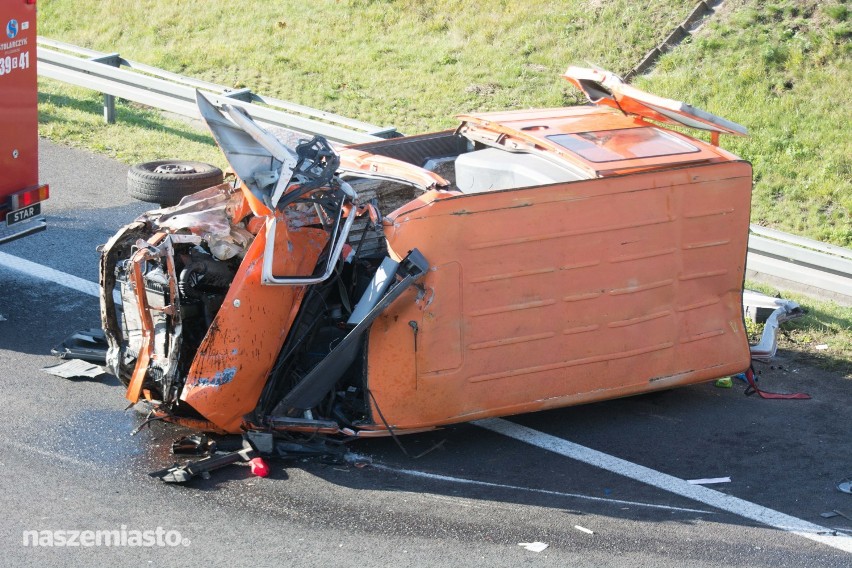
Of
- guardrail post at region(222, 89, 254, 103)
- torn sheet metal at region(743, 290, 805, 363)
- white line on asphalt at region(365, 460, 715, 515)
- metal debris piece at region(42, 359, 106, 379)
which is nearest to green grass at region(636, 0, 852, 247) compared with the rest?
torn sheet metal at region(743, 290, 805, 363)

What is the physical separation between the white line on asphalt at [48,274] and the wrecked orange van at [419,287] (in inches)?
87.0

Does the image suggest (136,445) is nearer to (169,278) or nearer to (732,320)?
(169,278)

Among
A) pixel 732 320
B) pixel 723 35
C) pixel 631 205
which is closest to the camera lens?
pixel 631 205

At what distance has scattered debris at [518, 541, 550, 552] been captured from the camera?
221 inches

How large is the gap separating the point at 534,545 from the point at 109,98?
30.0 feet

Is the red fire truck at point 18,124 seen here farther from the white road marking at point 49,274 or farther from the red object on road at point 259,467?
the red object on road at point 259,467

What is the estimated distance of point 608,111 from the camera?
8031mm

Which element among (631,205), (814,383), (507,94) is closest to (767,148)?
(507,94)

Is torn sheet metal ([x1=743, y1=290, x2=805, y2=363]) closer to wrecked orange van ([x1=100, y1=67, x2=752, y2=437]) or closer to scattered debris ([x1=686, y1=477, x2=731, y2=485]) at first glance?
wrecked orange van ([x1=100, y1=67, x2=752, y2=437])

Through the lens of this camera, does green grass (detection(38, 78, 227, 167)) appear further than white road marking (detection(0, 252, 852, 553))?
Yes

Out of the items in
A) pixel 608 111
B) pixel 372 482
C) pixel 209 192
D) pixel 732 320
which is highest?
pixel 608 111

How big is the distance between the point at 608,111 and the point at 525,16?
671 centimetres

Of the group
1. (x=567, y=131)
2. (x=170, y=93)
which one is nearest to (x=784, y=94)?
(x=567, y=131)
